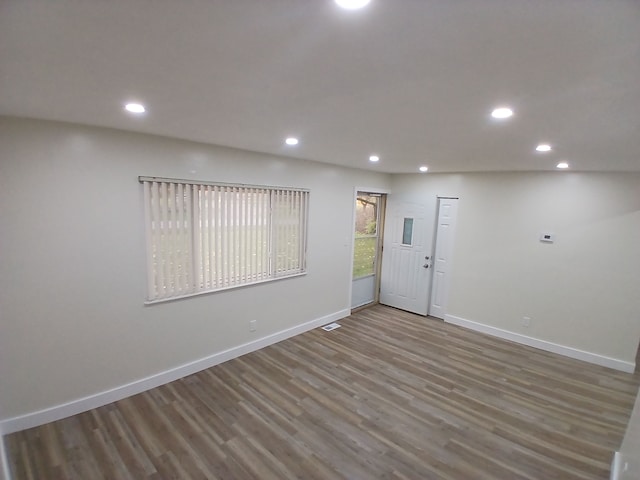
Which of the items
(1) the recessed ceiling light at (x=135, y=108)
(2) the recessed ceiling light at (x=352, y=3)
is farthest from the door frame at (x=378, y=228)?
(2) the recessed ceiling light at (x=352, y=3)

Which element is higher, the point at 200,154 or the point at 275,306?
the point at 200,154

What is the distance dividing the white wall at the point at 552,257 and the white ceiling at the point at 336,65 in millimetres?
1959

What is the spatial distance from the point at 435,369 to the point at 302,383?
162 centimetres

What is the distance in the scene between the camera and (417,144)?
2.75 m

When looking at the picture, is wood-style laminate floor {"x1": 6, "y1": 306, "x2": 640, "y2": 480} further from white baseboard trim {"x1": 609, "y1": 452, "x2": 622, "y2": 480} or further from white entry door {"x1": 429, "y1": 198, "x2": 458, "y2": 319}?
white entry door {"x1": 429, "y1": 198, "x2": 458, "y2": 319}

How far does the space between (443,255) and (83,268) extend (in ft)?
15.8

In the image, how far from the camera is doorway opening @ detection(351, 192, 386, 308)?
545 centimetres

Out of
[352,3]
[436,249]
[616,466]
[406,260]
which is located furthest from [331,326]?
[352,3]

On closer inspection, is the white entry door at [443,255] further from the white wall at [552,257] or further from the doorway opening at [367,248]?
the doorway opening at [367,248]

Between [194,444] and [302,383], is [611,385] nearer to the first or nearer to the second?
[302,383]

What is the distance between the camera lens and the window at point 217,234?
2.98 m

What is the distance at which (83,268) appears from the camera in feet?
8.48

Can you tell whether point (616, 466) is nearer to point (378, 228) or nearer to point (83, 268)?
point (378, 228)

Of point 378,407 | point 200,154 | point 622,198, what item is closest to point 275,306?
point 378,407
